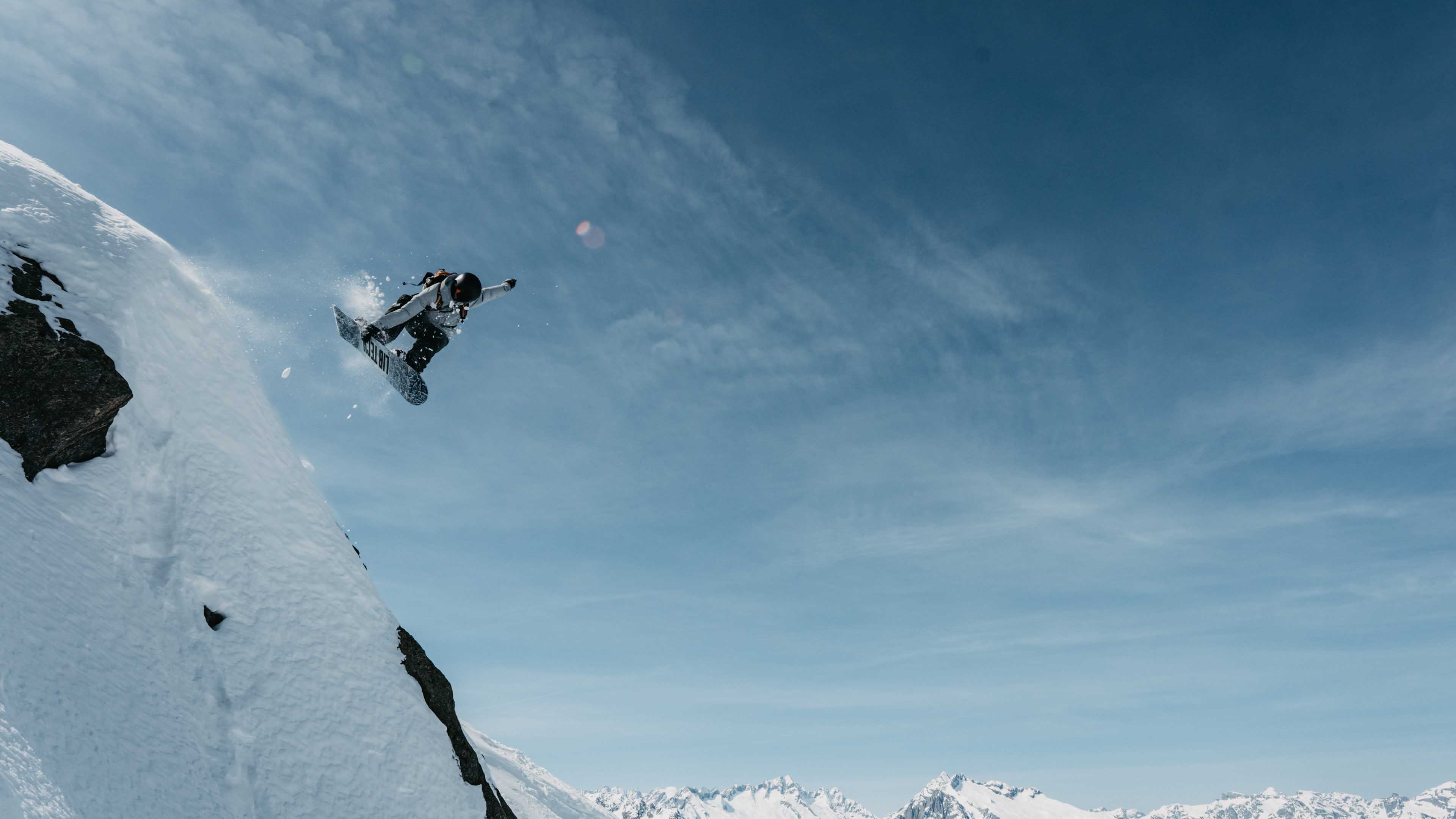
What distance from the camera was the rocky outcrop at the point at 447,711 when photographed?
14875 mm

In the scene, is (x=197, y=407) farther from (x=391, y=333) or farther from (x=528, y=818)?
(x=528, y=818)

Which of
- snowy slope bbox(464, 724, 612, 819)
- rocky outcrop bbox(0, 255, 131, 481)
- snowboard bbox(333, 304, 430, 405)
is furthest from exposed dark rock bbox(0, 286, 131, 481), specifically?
snowy slope bbox(464, 724, 612, 819)

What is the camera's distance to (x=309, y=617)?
45.2ft

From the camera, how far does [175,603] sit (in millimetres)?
12078

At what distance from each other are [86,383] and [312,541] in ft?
16.7

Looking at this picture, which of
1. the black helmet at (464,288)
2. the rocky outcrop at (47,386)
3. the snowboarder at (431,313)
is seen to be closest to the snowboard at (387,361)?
the snowboarder at (431,313)

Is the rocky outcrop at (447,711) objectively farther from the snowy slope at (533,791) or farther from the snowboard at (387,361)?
the snowy slope at (533,791)

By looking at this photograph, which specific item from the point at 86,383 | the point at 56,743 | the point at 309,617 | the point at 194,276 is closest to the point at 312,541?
the point at 309,617

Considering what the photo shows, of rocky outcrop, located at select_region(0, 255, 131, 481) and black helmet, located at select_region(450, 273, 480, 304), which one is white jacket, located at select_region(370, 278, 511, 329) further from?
rocky outcrop, located at select_region(0, 255, 131, 481)

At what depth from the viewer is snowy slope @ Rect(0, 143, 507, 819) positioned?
9.31m

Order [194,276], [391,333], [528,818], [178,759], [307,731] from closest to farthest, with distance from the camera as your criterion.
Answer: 1. [178,759]
2. [307,731]
3. [194,276]
4. [391,333]
5. [528,818]

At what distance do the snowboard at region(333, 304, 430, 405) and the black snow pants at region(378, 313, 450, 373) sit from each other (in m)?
0.30

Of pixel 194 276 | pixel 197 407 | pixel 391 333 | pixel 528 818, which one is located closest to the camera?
pixel 197 407

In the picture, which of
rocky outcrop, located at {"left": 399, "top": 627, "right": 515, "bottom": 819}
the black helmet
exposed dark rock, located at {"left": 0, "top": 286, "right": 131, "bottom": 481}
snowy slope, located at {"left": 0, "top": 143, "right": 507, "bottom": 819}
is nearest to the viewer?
snowy slope, located at {"left": 0, "top": 143, "right": 507, "bottom": 819}
